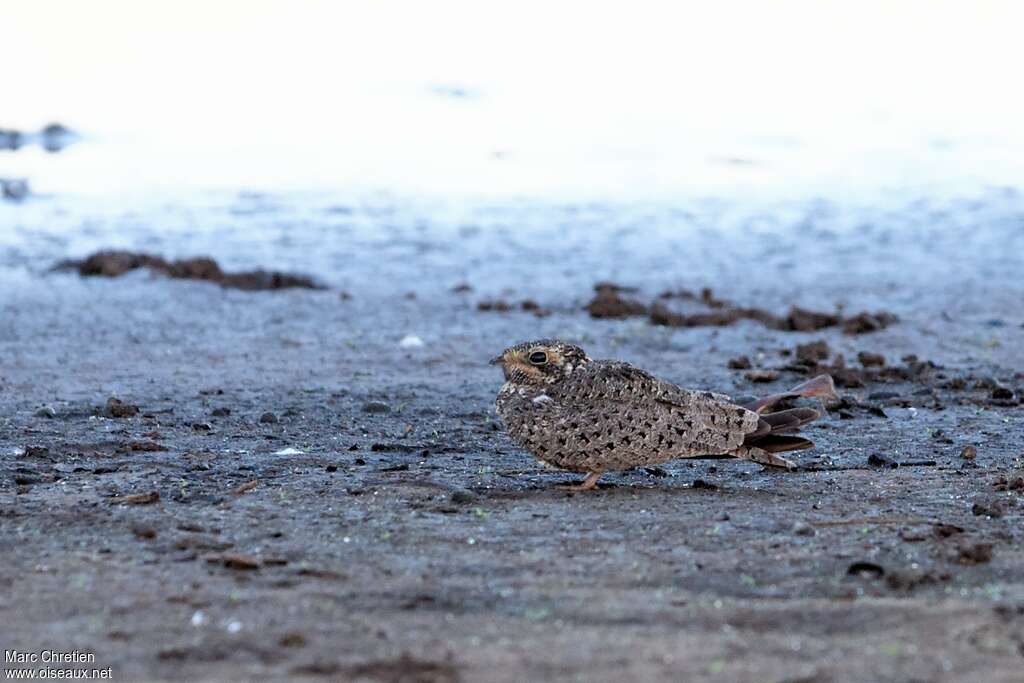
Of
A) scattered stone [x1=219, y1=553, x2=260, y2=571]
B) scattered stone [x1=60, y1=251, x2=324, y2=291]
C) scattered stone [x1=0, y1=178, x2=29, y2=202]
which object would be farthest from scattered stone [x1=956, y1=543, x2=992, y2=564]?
scattered stone [x1=0, y1=178, x2=29, y2=202]

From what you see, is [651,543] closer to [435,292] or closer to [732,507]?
[732,507]

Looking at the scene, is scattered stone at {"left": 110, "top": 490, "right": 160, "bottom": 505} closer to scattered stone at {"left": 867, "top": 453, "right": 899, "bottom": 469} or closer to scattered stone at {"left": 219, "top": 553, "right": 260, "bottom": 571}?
scattered stone at {"left": 219, "top": 553, "right": 260, "bottom": 571}

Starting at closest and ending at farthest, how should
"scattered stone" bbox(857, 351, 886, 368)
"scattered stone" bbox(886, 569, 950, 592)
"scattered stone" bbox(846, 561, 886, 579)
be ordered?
"scattered stone" bbox(886, 569, 950, 592) → "scattered stone" bbox(846, 561, 886, 579) → "scattered stone" bbox(857, 351, 886, 368)

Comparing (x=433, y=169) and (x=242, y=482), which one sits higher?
(x=433, y=169)

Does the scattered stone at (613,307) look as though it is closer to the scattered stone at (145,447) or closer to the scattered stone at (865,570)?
the scattered stone at (145,447)

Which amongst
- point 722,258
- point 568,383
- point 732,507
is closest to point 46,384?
point 568,383

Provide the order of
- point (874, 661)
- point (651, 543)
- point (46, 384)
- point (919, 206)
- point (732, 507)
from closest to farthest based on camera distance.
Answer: point (874, 661) → point (651, 543) → point (732, 507) → point (46, 384) → point (919, 206)
